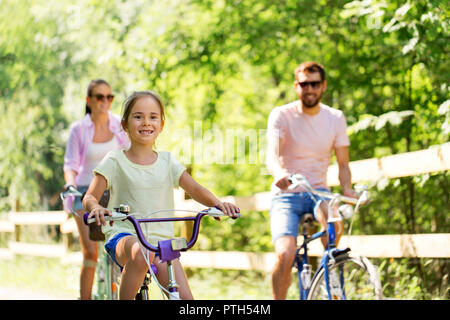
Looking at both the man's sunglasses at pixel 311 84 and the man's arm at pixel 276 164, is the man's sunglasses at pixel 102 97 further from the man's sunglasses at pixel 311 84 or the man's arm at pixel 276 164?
the man's sunglasses at pixel 311 84

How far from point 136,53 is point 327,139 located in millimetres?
5288

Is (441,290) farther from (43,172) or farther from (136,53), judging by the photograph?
(43,172)

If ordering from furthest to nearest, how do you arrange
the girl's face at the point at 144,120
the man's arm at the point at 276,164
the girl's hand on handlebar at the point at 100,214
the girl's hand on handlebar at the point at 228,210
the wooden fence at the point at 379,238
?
the wooden fence at the point at 379,238
the man's arm at the point at 276,164
the girl's face at the point at 144,120
the girl's hand on handlebar at the point at 228,210
the girl's hand on handlebar at the point at 100,214

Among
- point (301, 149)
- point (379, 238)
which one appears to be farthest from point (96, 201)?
point (379, 238)

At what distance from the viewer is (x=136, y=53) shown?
10.3 m

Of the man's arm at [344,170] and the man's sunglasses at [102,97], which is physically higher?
the man's sunglasses at [102,97]

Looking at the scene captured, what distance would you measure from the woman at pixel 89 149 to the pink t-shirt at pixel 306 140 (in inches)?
65.1

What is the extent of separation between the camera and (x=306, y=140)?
220 inches

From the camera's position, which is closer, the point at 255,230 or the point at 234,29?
the point at 234,29

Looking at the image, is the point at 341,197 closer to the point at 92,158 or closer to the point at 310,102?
the point at 310,102

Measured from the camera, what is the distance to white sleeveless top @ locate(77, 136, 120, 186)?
21.6 ft

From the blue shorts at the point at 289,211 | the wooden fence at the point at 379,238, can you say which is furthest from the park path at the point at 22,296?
the blue shorts at the point at 289,211

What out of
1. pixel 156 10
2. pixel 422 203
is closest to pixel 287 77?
pixel 156 10

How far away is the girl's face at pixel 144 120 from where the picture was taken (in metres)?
4.15
